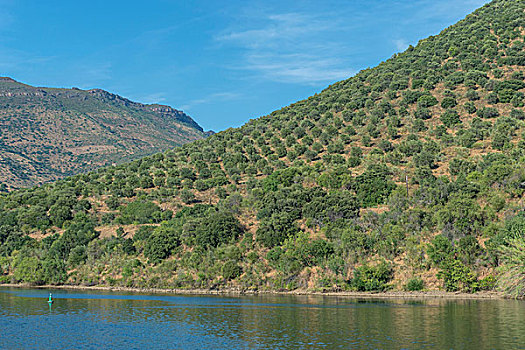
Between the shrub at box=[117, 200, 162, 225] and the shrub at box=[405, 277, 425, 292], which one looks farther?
the shrub at box=[117, 200, 162, 225]

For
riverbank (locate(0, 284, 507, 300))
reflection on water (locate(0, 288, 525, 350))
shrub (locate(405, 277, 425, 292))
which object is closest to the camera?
reflection on water (locate(0, 288, 525, 350))

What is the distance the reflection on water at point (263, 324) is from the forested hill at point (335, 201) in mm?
10090

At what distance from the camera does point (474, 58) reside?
5002 inches

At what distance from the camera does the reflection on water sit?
1446 inches

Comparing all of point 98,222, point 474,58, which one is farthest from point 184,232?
point 474,58

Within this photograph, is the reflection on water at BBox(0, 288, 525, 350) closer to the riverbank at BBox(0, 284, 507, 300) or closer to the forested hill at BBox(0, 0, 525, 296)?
the riverbank at BBox(0, 284, 507, 300)

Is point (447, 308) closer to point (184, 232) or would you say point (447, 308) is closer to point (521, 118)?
point (184, 232)

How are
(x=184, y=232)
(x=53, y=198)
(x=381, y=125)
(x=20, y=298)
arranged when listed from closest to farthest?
1. (x=20, y=298)
2. (x=184, y=232)
3. (x=53, y=198)
4. (x=381, y=125)

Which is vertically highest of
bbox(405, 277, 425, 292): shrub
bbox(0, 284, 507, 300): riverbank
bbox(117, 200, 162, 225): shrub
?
bbox(117, 200, 162, 225): shrub

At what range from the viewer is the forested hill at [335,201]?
6888 centimetres

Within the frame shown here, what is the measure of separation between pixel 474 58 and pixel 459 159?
163 ft

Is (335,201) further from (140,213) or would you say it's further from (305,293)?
(140,213)

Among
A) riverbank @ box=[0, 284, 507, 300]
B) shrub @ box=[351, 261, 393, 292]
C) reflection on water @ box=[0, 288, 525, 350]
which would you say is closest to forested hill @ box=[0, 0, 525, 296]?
shrub @ box=[351, 261, 393, 292]

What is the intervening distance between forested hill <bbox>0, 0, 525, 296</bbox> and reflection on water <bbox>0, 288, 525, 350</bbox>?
33.1 ft
